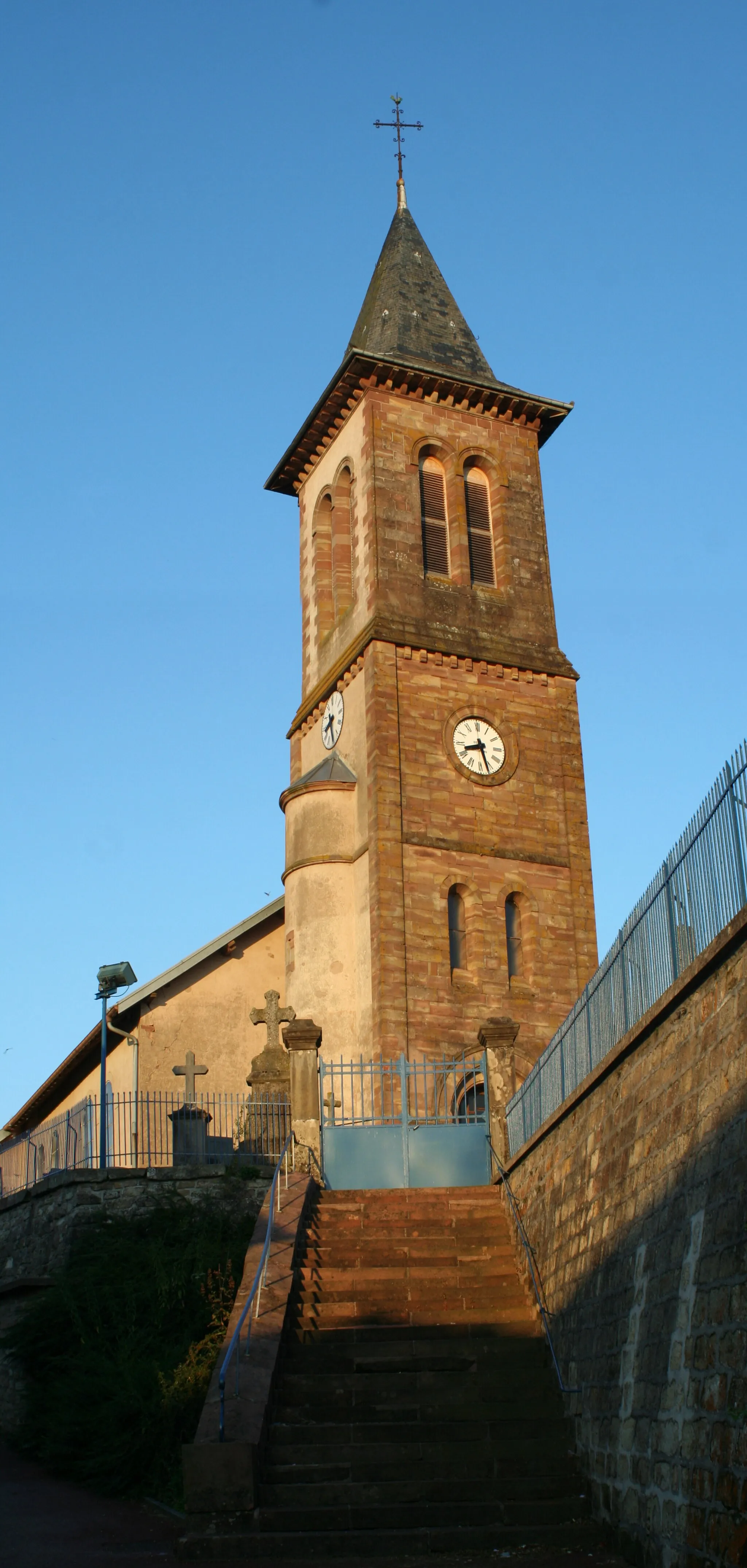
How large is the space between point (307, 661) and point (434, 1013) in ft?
28.6

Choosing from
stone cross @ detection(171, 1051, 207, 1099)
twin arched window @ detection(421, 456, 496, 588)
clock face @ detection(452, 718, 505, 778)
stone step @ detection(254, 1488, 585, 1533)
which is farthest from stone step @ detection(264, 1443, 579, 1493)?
twin arched window @ detection(421, 456, 496, 588)

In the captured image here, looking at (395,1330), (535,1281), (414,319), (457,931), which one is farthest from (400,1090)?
(414,319)

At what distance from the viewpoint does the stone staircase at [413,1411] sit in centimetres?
1054

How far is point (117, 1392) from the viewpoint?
13547mm

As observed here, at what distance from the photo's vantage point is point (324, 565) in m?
30.1

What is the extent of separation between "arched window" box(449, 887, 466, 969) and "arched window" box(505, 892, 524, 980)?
74 cm

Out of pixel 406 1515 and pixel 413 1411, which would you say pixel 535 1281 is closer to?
pixel 413 1411

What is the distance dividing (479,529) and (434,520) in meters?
0.99

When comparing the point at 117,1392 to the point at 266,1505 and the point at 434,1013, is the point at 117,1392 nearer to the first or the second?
the point at 266,1505

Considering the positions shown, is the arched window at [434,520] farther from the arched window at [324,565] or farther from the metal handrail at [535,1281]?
the metal handrail at [535,1281]

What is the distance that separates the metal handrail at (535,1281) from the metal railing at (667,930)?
3.53ft

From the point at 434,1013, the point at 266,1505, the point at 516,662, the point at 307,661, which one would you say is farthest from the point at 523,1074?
the point at 266,1505

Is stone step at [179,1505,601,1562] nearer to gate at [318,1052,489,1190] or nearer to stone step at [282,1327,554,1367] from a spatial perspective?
stone step at [282,1327,554,1367]

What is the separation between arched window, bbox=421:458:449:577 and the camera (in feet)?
91.4
